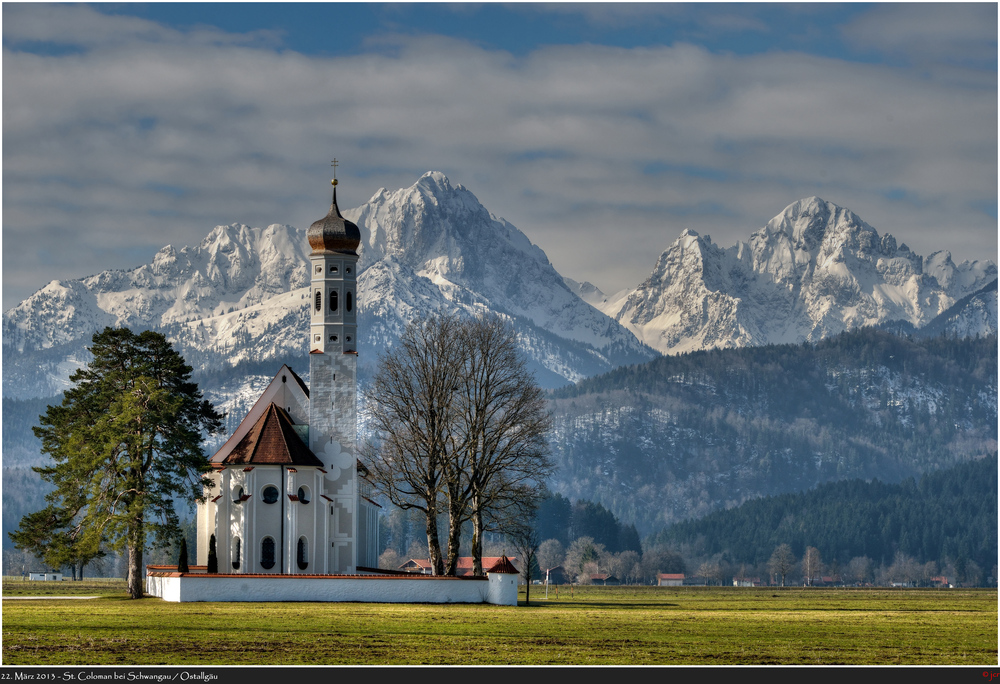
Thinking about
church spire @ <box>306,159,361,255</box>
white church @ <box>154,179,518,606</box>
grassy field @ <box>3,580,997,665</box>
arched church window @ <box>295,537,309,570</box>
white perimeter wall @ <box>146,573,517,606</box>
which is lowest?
grassy field @ <box>3,580,997,665</box>

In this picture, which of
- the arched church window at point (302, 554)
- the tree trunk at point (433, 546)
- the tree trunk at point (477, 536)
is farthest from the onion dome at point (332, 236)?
the tree trunk at point (477, 536)

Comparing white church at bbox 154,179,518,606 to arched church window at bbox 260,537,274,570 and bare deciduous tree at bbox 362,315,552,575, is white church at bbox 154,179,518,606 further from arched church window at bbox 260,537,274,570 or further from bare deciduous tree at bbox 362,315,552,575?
bare deciduous tree at bbox 362,315,552,575

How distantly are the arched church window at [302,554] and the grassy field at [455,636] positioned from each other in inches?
720

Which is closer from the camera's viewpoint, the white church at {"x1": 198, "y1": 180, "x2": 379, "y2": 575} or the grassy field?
the grassy field

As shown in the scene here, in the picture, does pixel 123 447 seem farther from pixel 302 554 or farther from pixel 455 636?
pixel 455 636

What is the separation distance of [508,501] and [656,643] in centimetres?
3399

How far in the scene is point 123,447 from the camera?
2938 inches

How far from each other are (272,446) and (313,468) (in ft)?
9.57

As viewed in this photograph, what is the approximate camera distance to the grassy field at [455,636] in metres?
43.0

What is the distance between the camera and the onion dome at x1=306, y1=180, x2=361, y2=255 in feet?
301

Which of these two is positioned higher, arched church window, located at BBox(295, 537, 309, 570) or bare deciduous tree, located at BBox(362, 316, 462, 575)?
bare deciduous tree, located at BBox(362, 316, 462, 575)

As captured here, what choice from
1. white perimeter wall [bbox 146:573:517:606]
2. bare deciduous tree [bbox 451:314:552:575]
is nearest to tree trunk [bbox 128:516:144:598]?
white perimeter wall [bbox 146:573:517:606]

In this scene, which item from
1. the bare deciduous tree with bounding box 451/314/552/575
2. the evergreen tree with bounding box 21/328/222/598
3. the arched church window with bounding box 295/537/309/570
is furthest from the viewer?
the arched church window with bounding box 295/537/309/570

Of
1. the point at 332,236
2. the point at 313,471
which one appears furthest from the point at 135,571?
the point at 332,236
